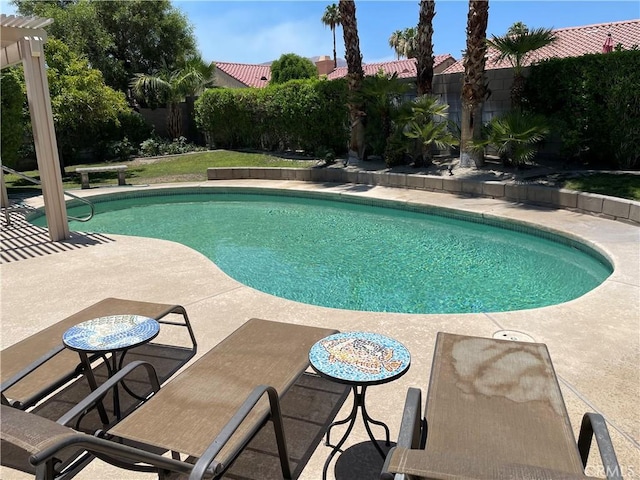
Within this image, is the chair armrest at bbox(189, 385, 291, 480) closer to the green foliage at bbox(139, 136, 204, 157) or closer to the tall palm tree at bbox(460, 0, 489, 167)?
the tall palm tree at bbox(460, 0, 489, 167)

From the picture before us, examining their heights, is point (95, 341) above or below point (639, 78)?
below

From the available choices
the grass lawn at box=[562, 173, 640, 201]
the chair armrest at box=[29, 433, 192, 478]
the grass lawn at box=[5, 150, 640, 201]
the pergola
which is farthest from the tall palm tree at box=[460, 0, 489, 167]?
the chair armrest at box=[29, 433, 192, 478]

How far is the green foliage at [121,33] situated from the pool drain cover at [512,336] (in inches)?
1134

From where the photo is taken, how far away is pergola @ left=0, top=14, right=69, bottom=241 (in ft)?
23.7

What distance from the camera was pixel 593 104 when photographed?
1104 cm

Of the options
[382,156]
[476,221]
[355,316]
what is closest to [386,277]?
[355,316]

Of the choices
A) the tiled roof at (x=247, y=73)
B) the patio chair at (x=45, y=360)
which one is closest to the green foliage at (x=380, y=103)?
the patio chair at (x=45, y=360)

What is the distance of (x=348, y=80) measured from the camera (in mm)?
15086

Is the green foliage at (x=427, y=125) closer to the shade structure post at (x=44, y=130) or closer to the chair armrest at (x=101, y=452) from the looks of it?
the shade structure post at (x=44, y=130)

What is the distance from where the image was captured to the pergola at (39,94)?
23.7ft

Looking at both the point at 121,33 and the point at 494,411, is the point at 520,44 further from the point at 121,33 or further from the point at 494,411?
the point at 121,33

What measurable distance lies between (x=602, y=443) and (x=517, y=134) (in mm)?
10363

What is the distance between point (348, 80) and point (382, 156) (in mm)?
2648

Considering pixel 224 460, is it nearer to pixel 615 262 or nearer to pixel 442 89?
pixel 615 262
